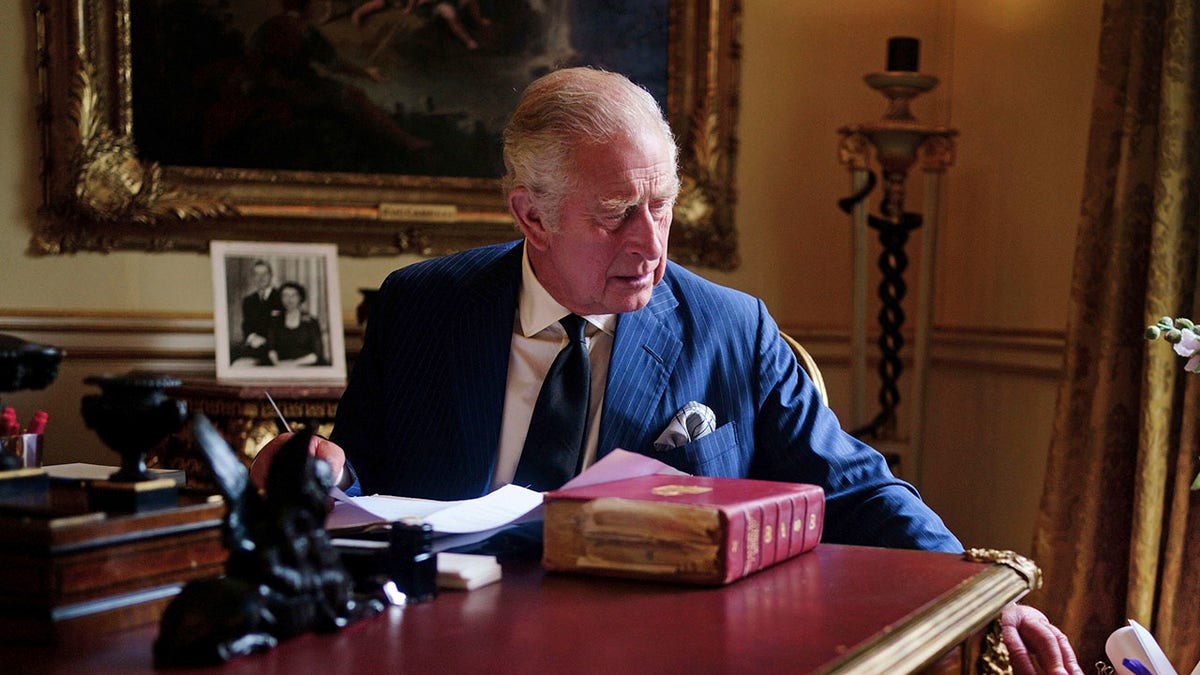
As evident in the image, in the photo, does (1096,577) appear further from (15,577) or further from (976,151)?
(15,577)

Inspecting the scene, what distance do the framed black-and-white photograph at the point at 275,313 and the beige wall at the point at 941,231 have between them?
0.93ft

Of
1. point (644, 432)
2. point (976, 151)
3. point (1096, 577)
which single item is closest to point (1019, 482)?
point (1096, 577)

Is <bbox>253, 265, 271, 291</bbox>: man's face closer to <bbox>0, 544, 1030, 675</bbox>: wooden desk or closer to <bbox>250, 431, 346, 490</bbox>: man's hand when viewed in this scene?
<bbox>250, 431, 346, 490</bbox>: man's hand

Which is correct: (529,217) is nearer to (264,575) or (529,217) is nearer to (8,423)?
(8,423)

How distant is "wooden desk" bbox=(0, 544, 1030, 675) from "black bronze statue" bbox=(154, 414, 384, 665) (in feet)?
0.07

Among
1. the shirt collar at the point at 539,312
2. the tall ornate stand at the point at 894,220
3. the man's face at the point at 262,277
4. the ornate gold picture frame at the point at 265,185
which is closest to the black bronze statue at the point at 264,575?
the shirt collar at the point at 539,312

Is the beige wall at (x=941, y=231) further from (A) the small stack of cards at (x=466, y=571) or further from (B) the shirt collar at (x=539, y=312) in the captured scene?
(A) the small stack of cards at (x=466, y=571)

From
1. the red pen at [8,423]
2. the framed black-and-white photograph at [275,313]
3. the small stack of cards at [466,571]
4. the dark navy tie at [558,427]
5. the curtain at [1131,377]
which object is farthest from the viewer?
the framed black-and-white photograph at [275,313]

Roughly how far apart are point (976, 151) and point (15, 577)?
429cm

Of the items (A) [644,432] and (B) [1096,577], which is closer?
(A) [644,432]

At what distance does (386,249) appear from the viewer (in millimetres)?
4527

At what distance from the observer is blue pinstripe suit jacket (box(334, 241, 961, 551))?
2.22 metres

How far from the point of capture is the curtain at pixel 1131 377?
3.46m

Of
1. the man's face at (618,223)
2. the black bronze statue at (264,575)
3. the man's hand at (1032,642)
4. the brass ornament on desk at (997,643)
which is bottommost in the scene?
the man's hand at (1032,642)
